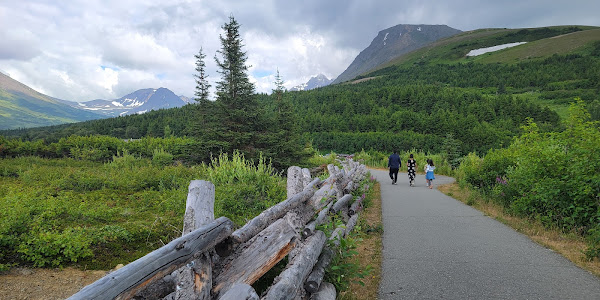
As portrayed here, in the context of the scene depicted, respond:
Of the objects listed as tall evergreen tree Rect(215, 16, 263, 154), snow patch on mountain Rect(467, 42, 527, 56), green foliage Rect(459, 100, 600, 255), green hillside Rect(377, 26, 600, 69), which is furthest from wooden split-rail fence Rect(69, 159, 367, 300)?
snow patch on mountain Rect(467, 42, 527, 56)

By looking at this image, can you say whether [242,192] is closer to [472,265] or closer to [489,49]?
[472,265]

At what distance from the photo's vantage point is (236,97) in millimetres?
20109

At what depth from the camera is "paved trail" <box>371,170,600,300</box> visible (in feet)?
11.5

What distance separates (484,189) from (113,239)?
10.8 meters

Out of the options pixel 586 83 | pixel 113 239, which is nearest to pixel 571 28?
pixel 586 83

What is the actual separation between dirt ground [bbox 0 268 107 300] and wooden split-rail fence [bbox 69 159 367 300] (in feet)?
5.91

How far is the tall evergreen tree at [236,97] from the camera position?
59.5ft

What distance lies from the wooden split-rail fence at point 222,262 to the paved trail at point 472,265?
1.13 metres

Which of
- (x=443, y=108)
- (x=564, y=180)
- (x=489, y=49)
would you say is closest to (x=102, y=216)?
(x=564, y=180)

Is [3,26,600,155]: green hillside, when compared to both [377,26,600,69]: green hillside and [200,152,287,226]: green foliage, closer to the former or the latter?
[377,26,600,69]: green hillside

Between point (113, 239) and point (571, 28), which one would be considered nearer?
point (113, 239)

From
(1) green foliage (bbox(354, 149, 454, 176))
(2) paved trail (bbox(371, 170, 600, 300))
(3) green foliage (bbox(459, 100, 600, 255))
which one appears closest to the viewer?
(2) paved trail (bbox(371, 170, 600, 300))

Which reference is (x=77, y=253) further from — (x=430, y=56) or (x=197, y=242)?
(x=430, y=56)

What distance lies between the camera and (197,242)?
7.55ft
